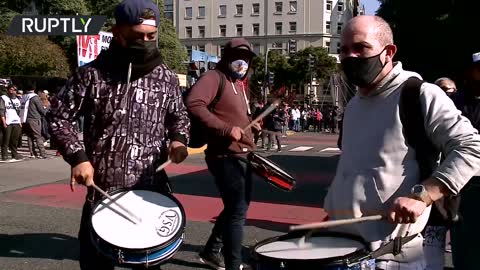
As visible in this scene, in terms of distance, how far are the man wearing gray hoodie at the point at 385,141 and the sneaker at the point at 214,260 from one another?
2892 millimetres

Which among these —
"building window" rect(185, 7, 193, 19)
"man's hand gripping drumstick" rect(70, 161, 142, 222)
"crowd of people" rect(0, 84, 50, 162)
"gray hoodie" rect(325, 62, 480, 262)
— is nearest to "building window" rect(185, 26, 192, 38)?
"building window" rect(185, 7, 193, 19)

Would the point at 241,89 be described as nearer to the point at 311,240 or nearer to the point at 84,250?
the point at 84,250

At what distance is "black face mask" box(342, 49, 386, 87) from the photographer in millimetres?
2711

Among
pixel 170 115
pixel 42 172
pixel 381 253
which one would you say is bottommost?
pixel 42 172

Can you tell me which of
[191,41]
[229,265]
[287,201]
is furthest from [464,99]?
[191,41]

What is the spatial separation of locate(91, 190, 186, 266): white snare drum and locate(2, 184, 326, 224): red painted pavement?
4653mm

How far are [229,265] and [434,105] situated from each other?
270cm

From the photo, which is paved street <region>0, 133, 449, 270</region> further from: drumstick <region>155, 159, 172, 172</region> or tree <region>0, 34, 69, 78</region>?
tree <region>0, 34, 69, 78</region>

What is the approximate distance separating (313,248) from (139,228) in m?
0.98

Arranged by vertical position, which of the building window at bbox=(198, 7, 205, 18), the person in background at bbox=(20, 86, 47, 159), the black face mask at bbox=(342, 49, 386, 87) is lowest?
the person in background at bbox=(20, 86, 47, 159)

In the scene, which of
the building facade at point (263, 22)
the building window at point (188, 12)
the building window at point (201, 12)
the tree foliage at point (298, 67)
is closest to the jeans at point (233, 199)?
the tree foliage at point (298, 67)

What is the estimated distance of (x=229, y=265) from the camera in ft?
16.1

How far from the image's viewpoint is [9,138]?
1462 cm

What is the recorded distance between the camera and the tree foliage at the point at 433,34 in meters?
17.3
